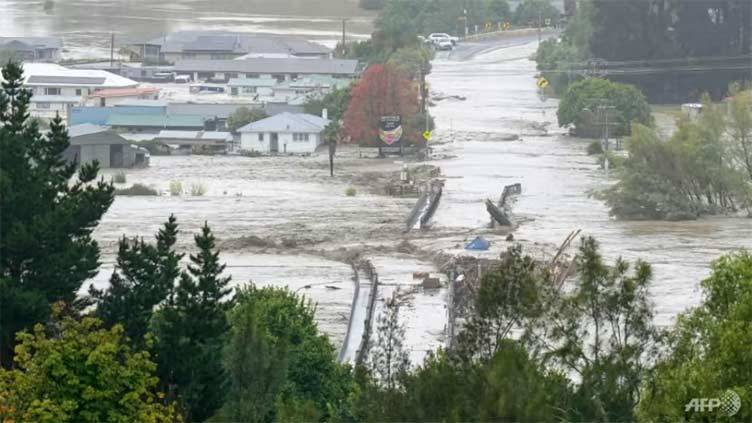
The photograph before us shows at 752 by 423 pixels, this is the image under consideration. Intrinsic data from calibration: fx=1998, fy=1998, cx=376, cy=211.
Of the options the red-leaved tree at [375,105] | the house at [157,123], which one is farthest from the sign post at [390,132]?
the house at [157,123]

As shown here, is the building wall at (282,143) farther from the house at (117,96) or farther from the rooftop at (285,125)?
the house at (117,96)

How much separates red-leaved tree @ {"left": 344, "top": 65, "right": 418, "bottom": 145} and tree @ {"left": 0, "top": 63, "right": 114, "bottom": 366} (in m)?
30.8

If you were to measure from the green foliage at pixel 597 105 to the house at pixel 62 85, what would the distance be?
1375 centimetres

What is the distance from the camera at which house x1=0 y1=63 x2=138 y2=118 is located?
187 feet

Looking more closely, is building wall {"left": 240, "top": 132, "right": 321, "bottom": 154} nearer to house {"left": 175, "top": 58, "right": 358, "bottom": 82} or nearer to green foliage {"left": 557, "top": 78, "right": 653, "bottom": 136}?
green foliage {"left": 557, "top": 78, "right": 653, "bottom": 136}

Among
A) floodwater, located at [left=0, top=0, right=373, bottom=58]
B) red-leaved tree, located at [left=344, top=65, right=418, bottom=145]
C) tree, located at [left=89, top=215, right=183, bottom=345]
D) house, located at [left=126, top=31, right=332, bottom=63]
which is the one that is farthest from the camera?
floodwater, located at [left=0, top=0, right=373, bottom=58]

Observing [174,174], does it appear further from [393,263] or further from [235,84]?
[235,84]

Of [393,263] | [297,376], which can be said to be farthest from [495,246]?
[297,376]

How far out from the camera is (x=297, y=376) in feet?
57.0

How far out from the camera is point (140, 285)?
56.2 ft

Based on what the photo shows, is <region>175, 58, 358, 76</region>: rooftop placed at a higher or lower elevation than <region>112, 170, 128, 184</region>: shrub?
higher

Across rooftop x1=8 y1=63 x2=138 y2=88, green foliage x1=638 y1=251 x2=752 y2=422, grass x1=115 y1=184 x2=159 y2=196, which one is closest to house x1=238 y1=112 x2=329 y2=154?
grass x1=115 y1=184 x2=159 y2=196

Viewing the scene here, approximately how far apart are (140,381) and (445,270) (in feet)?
52.2

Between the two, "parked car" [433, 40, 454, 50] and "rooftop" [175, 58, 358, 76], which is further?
"parked car" [433, 40, 454, 50]
